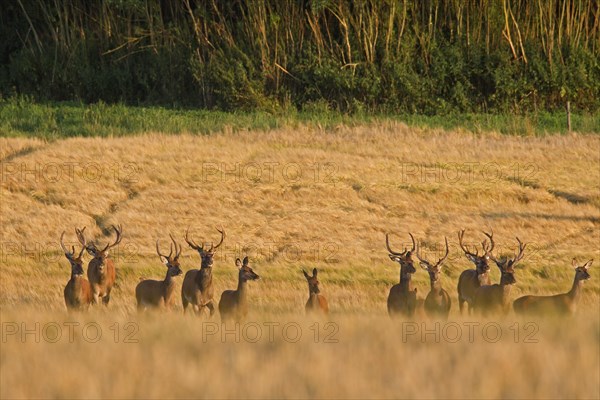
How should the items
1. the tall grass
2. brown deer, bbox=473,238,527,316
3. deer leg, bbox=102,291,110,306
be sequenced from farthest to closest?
the tall grass → deer leg, bbox=102,291,110,306 → brown deer, bbox=473,238,527,316

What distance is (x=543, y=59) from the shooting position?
42.4 metres

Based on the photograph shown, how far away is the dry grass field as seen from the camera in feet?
29.3

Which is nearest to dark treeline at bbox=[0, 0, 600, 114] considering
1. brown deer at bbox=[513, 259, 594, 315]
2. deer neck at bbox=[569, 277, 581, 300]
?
deer neck at bbox=[569, 277, 581, 300]

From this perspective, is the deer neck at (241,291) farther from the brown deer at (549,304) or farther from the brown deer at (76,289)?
the brown deer at (549,304)

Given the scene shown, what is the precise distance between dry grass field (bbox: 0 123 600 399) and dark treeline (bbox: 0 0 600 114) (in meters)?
5.56

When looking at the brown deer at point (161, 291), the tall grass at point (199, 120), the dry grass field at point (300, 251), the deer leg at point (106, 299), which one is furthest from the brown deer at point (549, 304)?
the tall grass at point (199, 120)

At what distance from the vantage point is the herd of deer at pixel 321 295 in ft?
50.4

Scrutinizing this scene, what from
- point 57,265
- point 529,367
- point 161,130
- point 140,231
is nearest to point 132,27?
point 161,130

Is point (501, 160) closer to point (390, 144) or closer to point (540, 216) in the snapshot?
point (390, 144)

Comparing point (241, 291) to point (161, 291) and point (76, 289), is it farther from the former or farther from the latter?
point (76, 289)

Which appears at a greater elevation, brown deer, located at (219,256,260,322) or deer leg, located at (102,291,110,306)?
brown deer, located at (219,256,260,322)

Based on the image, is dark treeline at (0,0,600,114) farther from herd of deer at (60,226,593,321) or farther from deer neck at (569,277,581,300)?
deer neck at (569,277,581,300)

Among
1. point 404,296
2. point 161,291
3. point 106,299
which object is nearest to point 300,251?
point 106,299

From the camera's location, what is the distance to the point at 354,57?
42094 millimetres
